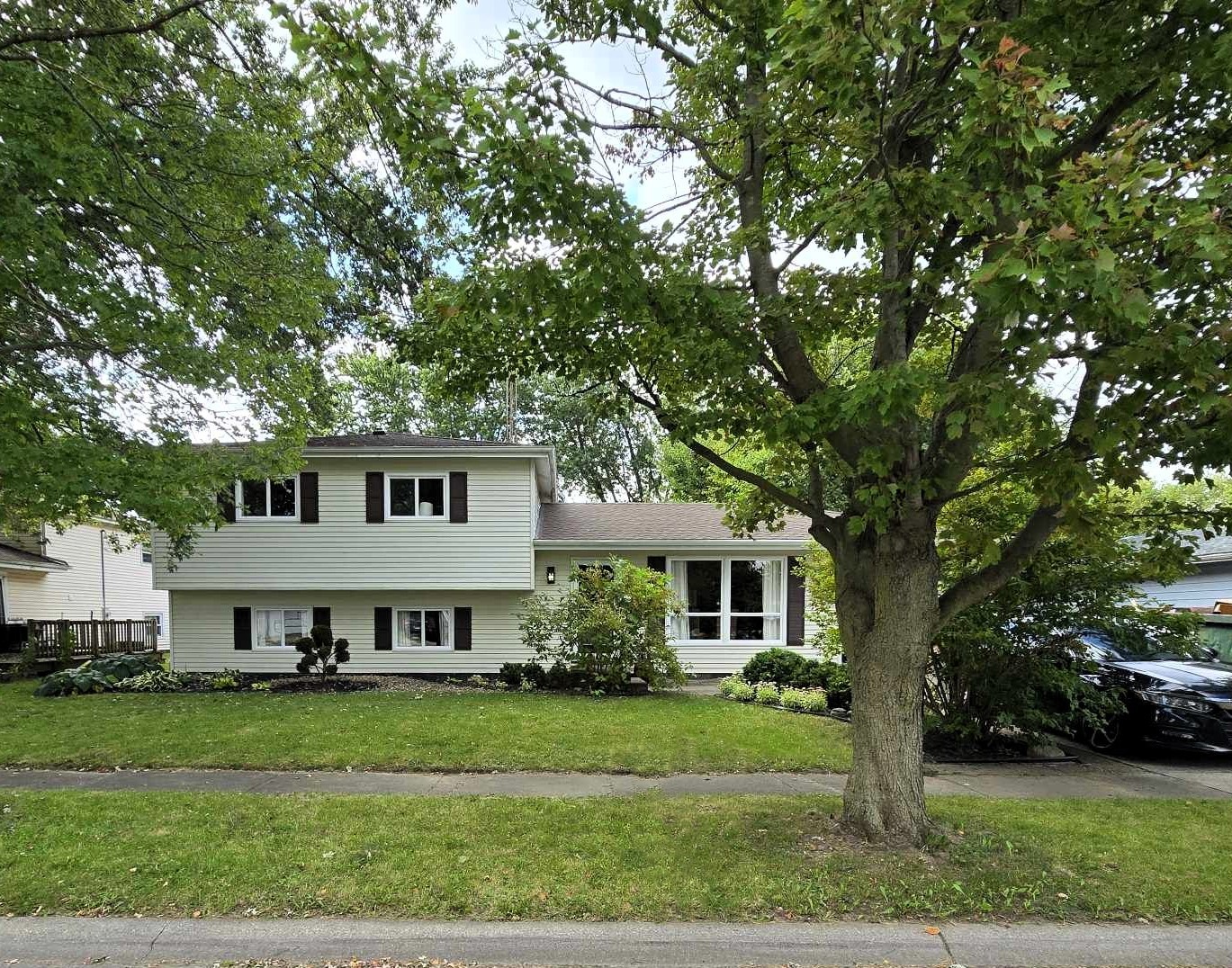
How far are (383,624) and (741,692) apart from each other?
7975 mm

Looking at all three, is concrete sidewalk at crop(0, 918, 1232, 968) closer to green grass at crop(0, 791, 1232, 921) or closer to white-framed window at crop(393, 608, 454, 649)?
green grass at crop(0, 791, 1232, 921)

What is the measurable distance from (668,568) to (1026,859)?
1101 centimetres

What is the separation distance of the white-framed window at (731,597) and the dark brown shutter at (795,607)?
0.11 metres

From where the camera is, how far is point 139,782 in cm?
660

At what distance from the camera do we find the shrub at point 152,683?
12.8 metres

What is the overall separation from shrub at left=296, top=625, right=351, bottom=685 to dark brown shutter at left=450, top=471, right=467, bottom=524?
10.8 feet

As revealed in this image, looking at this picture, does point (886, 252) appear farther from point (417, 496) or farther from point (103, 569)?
point (103, 569)

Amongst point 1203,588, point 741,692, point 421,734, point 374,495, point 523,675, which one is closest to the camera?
point 421,734

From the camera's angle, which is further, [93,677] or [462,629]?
[462,629]

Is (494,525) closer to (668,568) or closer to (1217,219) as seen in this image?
(668,568)

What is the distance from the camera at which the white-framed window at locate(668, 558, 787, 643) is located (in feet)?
51.1

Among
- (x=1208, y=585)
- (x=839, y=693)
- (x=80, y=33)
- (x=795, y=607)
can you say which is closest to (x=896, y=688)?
(x=839, y=693)

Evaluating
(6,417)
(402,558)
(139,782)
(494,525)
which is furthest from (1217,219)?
(402,558)

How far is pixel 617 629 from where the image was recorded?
12172 mm
